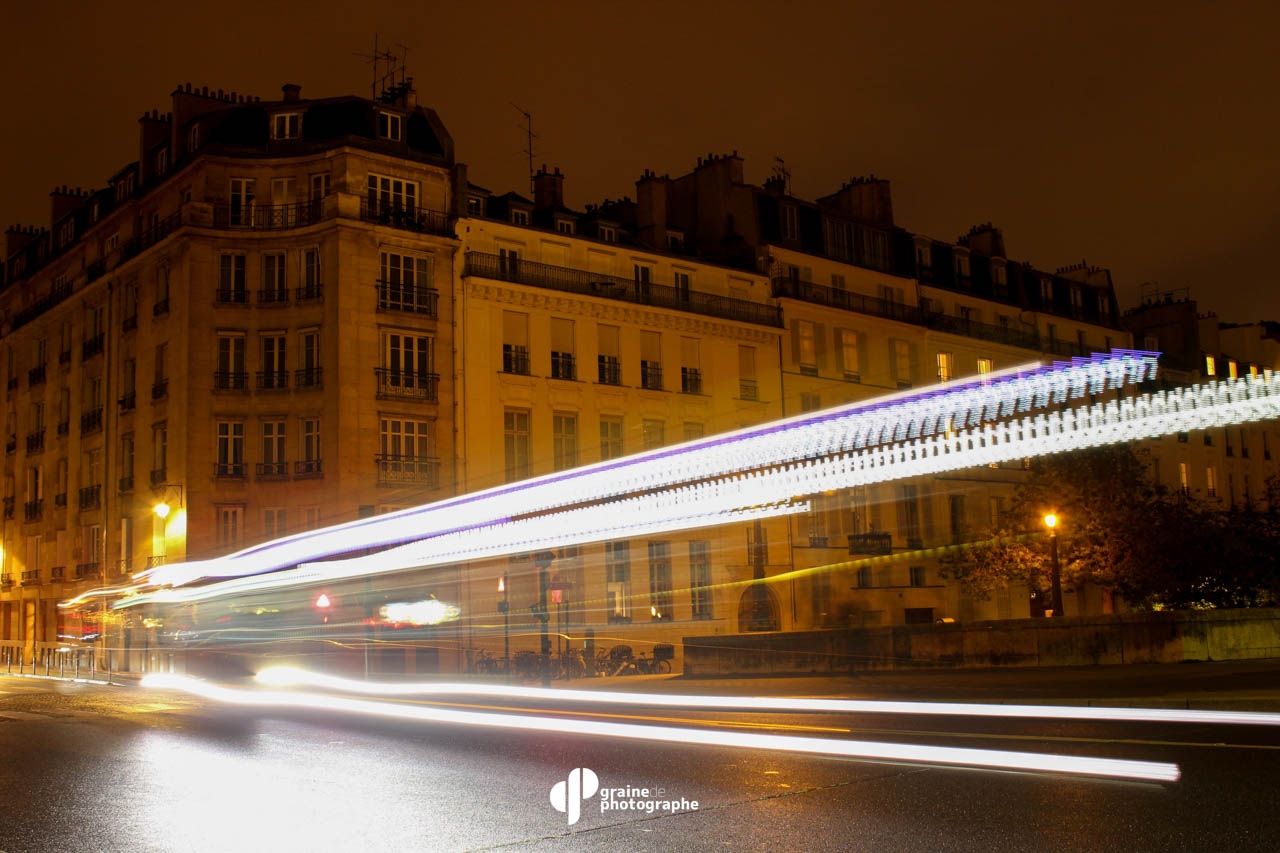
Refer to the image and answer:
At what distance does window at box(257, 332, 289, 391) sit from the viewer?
1483 inches

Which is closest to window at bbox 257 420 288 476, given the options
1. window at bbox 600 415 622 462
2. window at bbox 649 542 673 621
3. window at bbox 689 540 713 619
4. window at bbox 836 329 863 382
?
window at bbox 600 415 622 462

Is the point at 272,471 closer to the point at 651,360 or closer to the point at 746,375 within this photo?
the point at 651,360

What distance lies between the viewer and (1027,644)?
21984 millimetres

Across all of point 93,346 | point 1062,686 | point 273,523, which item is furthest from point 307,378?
point 1062,686

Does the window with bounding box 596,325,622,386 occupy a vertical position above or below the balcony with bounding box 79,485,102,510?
above

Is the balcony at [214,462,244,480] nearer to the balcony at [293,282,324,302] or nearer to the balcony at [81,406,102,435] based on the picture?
the balcony at [293,282,324,302]

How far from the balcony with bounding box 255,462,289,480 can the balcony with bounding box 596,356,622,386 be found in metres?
10.6

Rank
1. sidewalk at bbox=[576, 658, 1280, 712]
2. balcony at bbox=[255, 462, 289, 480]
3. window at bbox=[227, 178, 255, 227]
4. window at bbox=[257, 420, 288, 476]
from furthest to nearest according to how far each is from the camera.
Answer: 1. window at bbox=[227, 178, 255, 227]
2. window at bbox=[257, 420, 288, 476]
3. balcony at bbox=[255, 462, 289, 480]
4. sidewalk at bbox=[576, 658, 1280, 712]

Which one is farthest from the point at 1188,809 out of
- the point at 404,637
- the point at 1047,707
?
the point at 404,637

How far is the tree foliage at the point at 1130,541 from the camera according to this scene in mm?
32906

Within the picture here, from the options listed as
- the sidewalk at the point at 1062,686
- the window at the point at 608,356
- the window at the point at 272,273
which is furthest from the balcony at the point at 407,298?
the sidewalk at the point at 1062,686

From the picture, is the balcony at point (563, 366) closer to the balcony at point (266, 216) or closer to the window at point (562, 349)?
the window at point (562, 349)

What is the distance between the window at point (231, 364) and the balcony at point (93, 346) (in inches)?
344

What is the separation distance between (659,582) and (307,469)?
11901 millimetres
